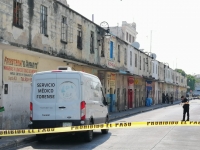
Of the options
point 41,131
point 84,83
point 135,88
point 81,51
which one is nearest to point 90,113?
point 84,83

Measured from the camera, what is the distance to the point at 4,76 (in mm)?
15852

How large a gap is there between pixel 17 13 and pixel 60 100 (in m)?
5.58

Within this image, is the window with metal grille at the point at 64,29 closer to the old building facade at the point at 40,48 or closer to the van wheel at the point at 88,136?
the old building facade at the point at 40,48

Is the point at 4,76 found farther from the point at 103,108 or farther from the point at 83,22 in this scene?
the point at 83,22

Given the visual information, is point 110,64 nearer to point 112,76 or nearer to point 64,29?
point 112,76

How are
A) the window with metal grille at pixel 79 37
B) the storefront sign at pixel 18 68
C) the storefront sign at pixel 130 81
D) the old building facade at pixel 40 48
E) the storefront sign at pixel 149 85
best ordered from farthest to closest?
1. the storefront sign at pixel 149 85
2. the storefront sign at pixel 130 81
3. the window with metal grille at pixel 79 37
4. the storefront sign at pixel 18 68
5. the old building facade at pixel 40 48

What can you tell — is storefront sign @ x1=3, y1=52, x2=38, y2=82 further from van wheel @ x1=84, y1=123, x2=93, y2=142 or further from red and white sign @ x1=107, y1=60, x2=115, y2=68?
red and white sign @ x1=107, y1=60, x2=115, y2=68

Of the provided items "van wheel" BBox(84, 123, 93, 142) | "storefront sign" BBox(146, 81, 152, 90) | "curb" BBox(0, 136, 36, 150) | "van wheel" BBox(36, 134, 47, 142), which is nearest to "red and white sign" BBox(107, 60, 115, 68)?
"curb" BBox(0, 136, 36, 150)

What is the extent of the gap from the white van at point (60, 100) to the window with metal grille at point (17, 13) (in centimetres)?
429

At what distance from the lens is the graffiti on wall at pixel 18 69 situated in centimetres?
1602

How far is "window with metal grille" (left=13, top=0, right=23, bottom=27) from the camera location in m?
16.1

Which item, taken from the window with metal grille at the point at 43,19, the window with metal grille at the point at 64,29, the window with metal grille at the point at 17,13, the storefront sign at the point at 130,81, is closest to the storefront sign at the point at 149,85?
the storefront sign at the point at 130,81

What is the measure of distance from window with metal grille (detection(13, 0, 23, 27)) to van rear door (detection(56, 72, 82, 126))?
4.74 m

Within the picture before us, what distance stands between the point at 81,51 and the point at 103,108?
9244 mm
